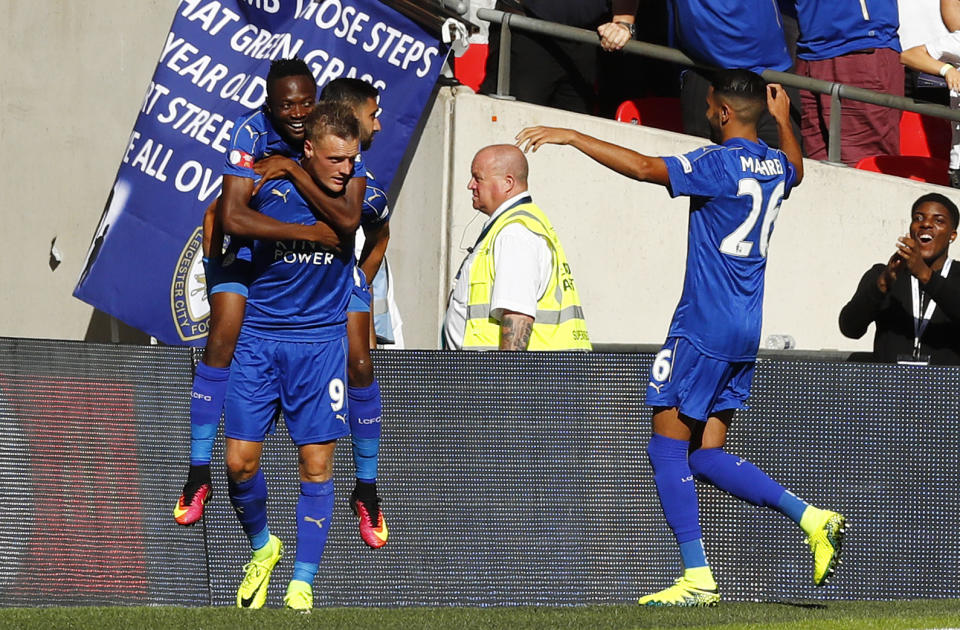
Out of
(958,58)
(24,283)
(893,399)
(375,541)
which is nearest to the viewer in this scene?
(375,541)

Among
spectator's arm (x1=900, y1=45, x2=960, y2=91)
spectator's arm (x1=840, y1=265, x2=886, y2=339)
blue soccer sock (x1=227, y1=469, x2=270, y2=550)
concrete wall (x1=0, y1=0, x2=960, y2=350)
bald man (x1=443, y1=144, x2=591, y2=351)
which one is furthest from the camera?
spectator's arm (x1=900, y1=45, x2=960, y2=91)

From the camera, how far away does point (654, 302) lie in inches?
397

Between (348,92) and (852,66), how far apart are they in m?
4.08

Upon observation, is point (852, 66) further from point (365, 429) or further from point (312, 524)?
point (312, 524)

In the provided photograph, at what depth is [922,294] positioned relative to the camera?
8.22 meters

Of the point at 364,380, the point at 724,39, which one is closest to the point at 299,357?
the point at 364,380

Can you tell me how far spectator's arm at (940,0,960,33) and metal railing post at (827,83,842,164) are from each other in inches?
46.3

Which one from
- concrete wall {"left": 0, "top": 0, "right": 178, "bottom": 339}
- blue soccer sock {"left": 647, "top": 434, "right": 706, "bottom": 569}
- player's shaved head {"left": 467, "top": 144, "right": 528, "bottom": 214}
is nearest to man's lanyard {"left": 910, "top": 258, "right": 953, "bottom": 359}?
blue soccer sock {"left": 647, "top": 434, "right": 706, "bottom": 569}

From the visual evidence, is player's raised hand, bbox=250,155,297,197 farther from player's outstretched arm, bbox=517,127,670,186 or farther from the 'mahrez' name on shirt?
the 'mahrez' name on shirt

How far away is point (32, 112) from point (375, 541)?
561 centimetres

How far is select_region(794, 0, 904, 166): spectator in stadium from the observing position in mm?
9914

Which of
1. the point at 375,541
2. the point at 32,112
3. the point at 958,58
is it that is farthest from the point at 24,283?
the point at 958,58

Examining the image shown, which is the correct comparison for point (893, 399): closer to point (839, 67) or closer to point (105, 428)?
point (839, 67)

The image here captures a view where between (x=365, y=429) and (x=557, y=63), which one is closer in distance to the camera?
(x=365, y=429)
